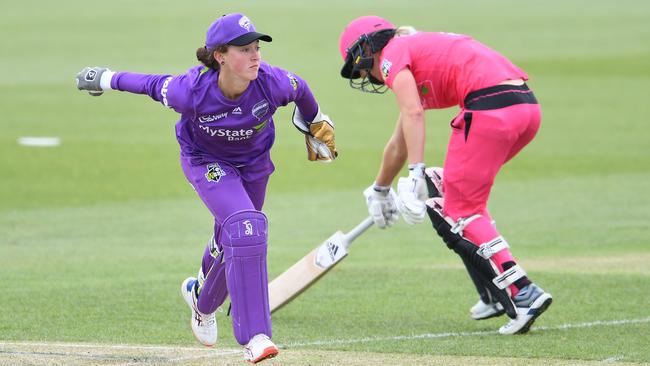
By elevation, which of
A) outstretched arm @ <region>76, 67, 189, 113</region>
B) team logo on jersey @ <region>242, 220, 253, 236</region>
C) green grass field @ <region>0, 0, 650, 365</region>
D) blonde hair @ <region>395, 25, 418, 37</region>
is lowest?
green grass field @ <region>0, 0, 650, 365</region>

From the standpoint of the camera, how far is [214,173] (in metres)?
6.16

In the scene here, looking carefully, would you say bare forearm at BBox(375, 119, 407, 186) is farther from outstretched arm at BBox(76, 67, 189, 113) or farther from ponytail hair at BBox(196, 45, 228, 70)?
outstretched arm at BBox(76, 67, 189, 113)

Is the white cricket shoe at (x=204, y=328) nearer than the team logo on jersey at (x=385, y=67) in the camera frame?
Yes

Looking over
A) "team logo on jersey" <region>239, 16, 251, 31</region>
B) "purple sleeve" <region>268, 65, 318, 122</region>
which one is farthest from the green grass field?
"team logo on jersey" <region>239, 16, 251, 31</region>

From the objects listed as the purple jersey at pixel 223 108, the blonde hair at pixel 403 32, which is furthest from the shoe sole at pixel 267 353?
the blonde hair at pixel 403 32

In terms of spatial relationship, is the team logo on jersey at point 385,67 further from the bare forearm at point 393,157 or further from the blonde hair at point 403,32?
the bare forearm at point 393,157

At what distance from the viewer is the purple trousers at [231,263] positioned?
5762 millimetres

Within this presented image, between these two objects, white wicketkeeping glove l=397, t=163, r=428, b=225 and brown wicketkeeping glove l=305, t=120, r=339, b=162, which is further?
white wicketkeeping glove l=397, t=163, r=428, b=225

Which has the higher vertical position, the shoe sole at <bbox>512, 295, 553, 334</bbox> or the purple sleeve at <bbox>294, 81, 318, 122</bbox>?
the purple sleeve at <bbox>294, 81, 318, 122</bbox>

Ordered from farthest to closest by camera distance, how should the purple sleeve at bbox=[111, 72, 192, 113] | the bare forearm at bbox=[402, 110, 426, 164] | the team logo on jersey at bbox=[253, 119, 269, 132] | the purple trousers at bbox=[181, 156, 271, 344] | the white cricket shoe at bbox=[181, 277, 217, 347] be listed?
the bare forearm at bbox=[402, 110, 426, 164], the white cricket shoe at bbox=[181, 277, 217, 347], the team logo on jersey at bbox=[253, 119, 269, 132], the purple sleeve at bbox=[111, 72, 192, 113], the purple trousers at bbox=[181, 156, 271, 344]

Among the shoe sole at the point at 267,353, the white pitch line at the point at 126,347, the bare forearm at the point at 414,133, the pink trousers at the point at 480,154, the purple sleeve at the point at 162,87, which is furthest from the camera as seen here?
the pink trousers at the point at 480,154

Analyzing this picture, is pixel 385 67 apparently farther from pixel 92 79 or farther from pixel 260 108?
pixel 92 79

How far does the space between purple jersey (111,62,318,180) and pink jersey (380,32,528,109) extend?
0.88m

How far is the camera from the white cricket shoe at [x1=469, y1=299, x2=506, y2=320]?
7.29 metres
